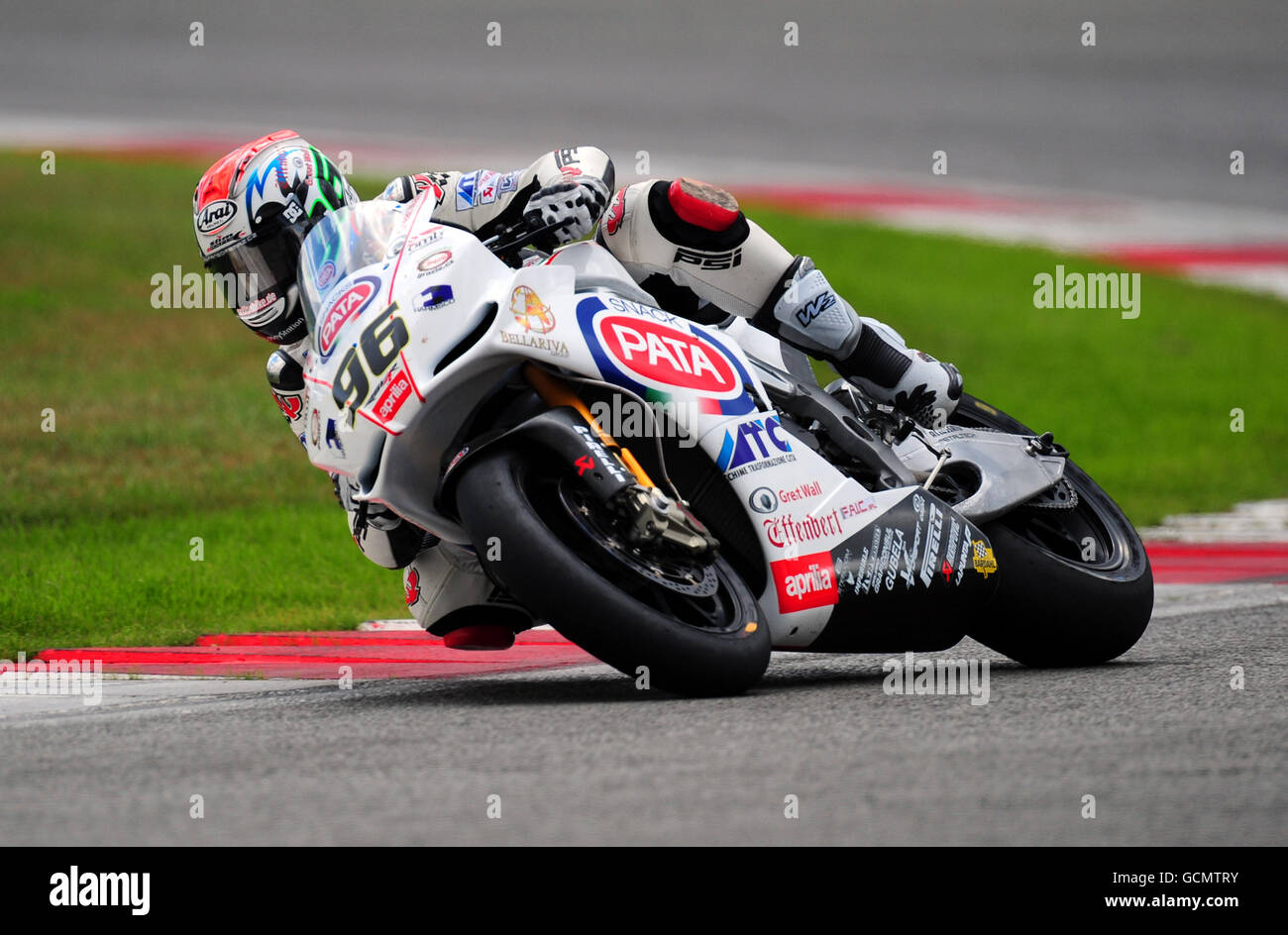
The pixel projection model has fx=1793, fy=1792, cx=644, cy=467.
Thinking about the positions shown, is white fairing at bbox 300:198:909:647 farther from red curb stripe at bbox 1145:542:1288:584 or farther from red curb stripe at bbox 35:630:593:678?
red curb stripe at bbox 1145:542:1288:584

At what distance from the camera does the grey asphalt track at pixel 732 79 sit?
1988 centimetres

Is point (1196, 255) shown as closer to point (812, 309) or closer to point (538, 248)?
point (812, 309)

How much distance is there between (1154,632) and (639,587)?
2.43 metres

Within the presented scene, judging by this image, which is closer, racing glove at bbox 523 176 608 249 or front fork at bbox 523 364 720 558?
front fork at bbox 523 364 720 558

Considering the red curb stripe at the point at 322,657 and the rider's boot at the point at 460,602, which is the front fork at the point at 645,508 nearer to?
the rider's boot at the point at 460,602

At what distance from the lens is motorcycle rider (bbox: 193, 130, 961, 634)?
4.89 m

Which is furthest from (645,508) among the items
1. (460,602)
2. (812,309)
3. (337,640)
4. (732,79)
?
(732,79)

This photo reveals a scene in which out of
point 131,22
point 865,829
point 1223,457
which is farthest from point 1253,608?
point 131,22

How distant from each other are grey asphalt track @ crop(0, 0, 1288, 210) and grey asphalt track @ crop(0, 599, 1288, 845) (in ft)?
48.3

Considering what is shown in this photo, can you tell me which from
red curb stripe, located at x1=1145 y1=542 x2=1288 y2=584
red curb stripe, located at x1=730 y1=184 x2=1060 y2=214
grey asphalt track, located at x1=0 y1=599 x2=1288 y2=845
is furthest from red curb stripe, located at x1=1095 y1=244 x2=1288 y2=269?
grey asphalt track, located at x1=0 y1=599 x2=1288 y2=845

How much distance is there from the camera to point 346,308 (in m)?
4.55

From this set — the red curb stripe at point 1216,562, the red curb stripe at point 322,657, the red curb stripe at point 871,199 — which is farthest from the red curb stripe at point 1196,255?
the red curb stripe at point 322,657

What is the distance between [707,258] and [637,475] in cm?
104
